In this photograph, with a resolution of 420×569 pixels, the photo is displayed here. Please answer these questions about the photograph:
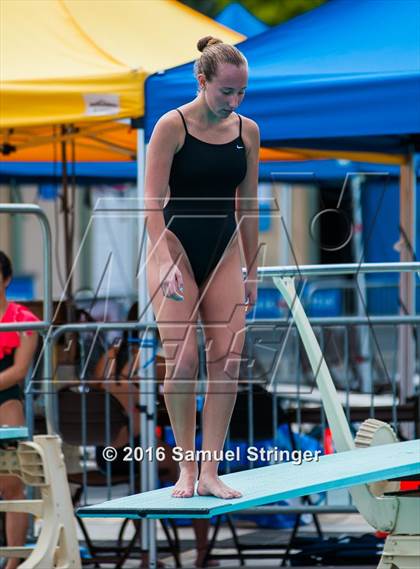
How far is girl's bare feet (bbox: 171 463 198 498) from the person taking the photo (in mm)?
5188

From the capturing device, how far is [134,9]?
10.4m

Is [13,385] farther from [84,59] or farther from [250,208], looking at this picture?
[250,208]

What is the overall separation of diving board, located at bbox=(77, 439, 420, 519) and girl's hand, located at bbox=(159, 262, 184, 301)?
0.71 meters

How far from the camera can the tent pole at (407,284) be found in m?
10.4

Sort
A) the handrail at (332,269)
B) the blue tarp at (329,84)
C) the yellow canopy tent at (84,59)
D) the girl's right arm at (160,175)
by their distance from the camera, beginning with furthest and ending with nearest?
1. the yellow canopy tent at (84,59)
2. the blue tarp at (329,84)
3. the handrail at (332,269)
4. the girl's right arm at (160,175)

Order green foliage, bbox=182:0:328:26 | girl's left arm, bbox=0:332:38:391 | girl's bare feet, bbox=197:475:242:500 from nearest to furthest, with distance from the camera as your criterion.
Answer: girl's bare feet, bbox=197:475:242:500 < girl's left arm, bbox=0:332:38:391 < green foliage, bbox=182:0:328:26

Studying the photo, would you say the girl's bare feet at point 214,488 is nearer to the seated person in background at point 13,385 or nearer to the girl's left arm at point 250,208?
the girl's left arm at point 250,208

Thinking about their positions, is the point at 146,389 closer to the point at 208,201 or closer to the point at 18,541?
the point at 18,541

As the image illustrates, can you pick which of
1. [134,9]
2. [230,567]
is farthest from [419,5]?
[230,567]

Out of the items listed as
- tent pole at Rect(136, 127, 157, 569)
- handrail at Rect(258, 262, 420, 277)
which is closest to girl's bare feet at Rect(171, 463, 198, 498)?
handrail at Rect(258, 262, 420, 277)

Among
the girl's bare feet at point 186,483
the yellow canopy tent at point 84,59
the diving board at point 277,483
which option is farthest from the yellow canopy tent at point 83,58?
the girl's bare feet at point 186,483

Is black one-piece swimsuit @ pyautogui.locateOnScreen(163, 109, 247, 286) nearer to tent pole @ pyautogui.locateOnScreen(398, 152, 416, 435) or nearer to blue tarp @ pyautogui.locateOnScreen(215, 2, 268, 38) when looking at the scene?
tent pole @ pyautogui.locateOnScreen(398, 152, 416, 435)

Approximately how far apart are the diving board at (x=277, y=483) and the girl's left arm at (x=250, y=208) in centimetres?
68

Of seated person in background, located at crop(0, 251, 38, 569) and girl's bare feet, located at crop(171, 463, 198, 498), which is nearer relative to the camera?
girl's bare feet, located at crop(171, 463, 198, 498)
